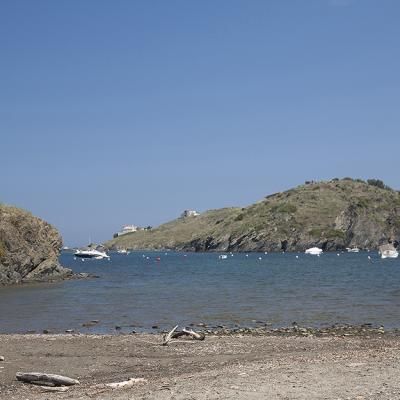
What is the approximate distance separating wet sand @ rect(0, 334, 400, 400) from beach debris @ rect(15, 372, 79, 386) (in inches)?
12.3

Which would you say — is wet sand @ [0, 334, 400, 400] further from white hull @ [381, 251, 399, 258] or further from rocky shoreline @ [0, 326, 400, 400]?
white hull @ [381, 251, 399, 258]

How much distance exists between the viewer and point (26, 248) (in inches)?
3179

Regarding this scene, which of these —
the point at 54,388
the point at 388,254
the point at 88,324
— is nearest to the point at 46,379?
the point at 54,388

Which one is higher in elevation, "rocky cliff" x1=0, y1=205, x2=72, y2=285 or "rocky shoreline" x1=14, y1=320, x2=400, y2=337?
"rocky cliff" x1=0, y1=205, x2=72, y2=285

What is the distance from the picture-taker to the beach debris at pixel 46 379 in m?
18.3

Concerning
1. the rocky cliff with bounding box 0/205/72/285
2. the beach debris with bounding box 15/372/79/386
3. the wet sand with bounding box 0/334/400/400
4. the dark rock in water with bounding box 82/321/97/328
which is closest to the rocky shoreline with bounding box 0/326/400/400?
the wet sand with bounding box 0/334/400/400

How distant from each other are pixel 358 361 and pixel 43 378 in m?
10.0

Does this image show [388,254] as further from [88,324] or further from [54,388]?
[54,388]

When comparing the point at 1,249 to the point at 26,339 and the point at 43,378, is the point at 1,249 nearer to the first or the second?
the point at 26,339

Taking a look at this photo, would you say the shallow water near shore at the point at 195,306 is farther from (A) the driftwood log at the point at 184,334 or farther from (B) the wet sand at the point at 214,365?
(B) the wet sand at the point at 214,365

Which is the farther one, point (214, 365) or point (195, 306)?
point (195, 306)

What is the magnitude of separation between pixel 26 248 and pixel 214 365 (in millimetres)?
63716

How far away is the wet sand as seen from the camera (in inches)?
627

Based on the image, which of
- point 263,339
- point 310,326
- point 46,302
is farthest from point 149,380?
point 46,302
